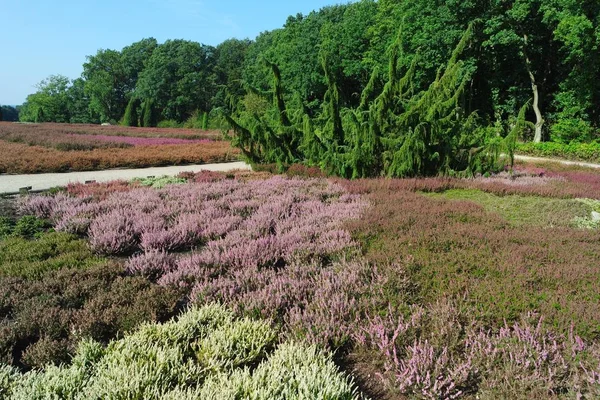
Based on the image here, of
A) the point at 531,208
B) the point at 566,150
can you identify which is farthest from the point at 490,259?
the point at 566,150

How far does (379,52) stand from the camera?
39969 millimetres

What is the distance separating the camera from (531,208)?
811cm

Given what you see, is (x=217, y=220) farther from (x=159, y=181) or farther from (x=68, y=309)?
(x=159, y=181)

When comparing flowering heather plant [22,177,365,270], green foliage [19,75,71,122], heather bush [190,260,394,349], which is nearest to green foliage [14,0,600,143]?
flowering heather plant [22,177,365,270]

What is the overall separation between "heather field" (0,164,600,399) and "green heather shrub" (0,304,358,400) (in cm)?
2

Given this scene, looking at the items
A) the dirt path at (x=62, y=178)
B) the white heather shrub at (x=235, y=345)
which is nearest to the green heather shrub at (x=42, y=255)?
the white heather shrub at (x=235, y=345)

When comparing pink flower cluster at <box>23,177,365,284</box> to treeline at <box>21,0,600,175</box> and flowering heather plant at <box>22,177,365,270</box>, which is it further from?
treeline at <box>21,0,600,175</box>

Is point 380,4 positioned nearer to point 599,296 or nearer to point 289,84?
point 289,84

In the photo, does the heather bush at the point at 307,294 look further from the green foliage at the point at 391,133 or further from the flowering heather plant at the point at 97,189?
the green foliage at the point at 391,133

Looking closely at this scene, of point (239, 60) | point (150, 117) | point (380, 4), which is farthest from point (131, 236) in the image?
point (239, 60)

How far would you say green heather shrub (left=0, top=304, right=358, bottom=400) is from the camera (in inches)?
101

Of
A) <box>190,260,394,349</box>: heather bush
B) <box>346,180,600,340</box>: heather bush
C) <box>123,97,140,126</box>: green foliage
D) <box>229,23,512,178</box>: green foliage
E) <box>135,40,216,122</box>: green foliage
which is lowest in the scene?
<box>190,260,394,349</box>: heather bush

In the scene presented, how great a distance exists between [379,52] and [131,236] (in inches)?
1523

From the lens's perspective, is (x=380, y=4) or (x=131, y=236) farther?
(x=380, y=4)
